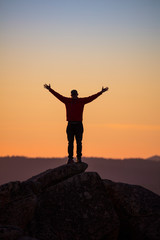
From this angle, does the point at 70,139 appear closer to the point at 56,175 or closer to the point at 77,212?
the point at 56,175

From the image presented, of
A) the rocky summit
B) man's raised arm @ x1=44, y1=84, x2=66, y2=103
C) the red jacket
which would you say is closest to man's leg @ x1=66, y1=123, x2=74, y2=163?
the red jacket

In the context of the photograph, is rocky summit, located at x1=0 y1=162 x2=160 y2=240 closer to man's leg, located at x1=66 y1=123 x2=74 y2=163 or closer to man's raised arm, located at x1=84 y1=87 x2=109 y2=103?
man's leg, located at x1=66 y1=123 x2=74 y2=163

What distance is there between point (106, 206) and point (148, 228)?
182cm

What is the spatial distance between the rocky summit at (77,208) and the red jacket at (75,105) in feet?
7.90

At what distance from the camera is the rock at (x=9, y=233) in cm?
1424

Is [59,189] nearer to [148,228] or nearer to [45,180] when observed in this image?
[45,180]

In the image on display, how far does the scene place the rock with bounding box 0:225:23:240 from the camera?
14.2 meters

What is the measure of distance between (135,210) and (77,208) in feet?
8.24

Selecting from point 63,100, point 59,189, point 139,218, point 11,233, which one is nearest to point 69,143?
point 63,100

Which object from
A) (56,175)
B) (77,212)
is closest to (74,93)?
(56,175)

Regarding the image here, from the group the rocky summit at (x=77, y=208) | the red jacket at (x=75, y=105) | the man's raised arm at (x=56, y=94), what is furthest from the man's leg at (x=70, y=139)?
the rocky summit at (x=77, y=208)

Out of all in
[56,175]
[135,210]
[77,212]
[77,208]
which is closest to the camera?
[77,212]

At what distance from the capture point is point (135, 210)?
782 inches

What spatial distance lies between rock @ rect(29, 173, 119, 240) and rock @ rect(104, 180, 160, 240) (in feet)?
2.31
